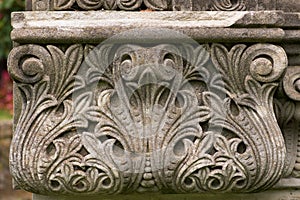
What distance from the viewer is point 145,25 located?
79.2 inches

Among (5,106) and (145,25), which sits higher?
(145,25)

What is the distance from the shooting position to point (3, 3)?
20.6 ft

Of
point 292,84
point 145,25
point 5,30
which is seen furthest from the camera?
point 5,30

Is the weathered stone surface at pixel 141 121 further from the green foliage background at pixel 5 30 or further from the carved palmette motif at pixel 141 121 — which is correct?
the green foliage background at pixel 5 30

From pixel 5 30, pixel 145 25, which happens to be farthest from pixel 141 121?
pixel 5 30

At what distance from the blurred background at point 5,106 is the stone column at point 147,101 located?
3.13m

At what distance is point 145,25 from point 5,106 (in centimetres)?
507

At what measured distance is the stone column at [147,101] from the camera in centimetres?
202

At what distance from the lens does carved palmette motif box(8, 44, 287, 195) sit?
2023 mm

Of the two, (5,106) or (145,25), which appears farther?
(5,106)

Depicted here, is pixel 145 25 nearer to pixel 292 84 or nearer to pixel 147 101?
pixel 147 101

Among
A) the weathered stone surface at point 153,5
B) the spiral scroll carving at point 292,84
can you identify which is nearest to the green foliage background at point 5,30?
the weathered stone surface at point 153,5

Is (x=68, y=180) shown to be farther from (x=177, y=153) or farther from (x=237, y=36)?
(x=237, y=36)

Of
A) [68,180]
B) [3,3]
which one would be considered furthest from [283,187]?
[3,3]
